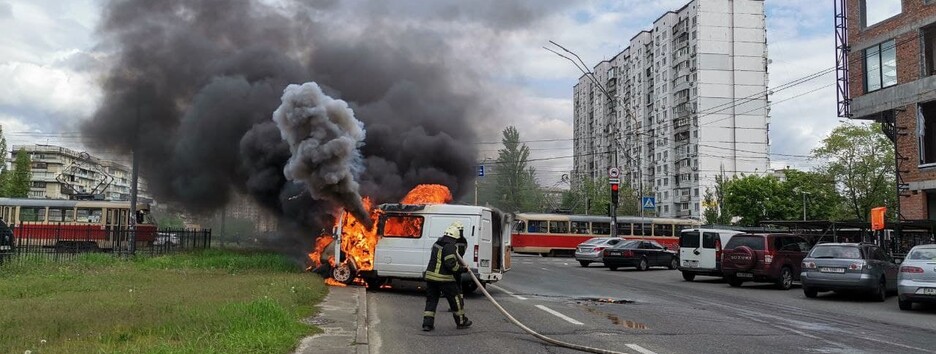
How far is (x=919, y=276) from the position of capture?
13.4 metres

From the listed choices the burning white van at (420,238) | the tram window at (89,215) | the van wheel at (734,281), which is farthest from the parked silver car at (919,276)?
the tram window at (89,215)

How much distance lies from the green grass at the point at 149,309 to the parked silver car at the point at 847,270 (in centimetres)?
1133

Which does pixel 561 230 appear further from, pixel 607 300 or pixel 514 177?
pixel 607 300

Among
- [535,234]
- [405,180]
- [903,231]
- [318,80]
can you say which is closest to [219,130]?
[318,80]

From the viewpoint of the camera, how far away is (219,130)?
2194 cm

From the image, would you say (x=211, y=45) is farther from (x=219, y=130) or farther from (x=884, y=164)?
(x=884, y=164)

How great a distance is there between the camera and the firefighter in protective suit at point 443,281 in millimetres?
9297

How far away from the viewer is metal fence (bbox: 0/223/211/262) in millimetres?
18562

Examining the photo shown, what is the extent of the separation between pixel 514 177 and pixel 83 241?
35884 millimetres

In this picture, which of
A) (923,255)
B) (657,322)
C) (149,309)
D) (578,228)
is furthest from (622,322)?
(578,228)

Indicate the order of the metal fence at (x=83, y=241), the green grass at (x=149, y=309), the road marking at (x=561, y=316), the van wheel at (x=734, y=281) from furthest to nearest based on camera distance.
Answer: the van wheel at (x=734, y=281) < the metal fence at (x=83, y=241) < the road marking at (x=561, y=316) < the green grass at (x=149, y=309)

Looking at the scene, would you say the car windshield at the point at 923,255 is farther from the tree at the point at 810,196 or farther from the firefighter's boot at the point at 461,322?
the tree at the point at 810,196

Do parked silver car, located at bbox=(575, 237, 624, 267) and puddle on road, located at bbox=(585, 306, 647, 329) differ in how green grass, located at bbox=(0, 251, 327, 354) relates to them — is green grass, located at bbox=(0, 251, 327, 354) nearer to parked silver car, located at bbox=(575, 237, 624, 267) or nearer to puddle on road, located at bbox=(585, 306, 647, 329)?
puddle on road, located at bbox=(585, 306, 647, 329)

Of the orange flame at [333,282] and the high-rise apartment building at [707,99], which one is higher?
the high-rise apartment building at [707,99]
